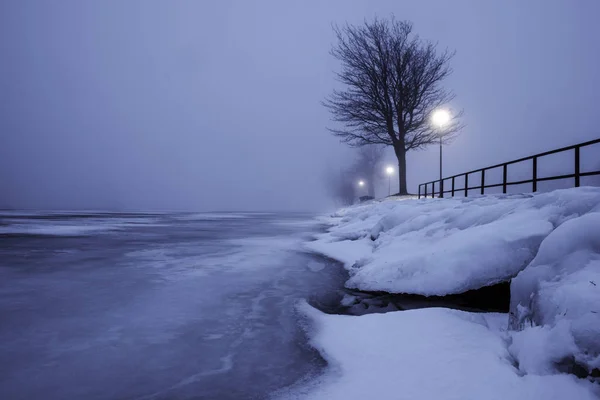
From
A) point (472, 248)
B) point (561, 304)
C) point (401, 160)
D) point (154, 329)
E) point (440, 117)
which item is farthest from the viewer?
point (401, 160)

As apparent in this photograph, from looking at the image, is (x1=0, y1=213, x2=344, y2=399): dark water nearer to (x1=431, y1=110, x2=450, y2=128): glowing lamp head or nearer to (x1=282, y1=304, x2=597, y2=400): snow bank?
(x1=282, y1=304, x2=597, y2=400): snow bank

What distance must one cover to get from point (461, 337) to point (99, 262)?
18.3ft

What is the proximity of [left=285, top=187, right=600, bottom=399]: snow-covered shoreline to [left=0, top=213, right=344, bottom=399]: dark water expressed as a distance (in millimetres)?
348

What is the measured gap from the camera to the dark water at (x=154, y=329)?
79.9 inches

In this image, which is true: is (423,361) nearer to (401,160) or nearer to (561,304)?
(561,304)

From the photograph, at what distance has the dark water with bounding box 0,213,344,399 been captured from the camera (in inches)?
79.9

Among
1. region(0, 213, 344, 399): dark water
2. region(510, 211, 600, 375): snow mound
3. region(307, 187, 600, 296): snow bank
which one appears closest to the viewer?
region(510, 211, 600, 375): snow mound

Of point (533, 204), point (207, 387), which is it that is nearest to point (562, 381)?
point (207, 387)

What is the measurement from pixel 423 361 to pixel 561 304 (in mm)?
866

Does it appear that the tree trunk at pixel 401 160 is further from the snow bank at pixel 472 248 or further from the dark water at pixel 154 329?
the dark water at pixel 154 329

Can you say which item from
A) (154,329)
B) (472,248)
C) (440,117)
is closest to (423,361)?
(472,248)

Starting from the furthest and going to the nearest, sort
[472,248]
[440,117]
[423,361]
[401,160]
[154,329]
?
[401,160]
[440,117]
[472,248]
[154,329]
[423,361]

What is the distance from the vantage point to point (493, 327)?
8.80 ft

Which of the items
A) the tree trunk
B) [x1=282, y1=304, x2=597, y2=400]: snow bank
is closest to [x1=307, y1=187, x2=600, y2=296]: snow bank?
[x1=282, y1=304, x2=597, y2=400]: snow bank
